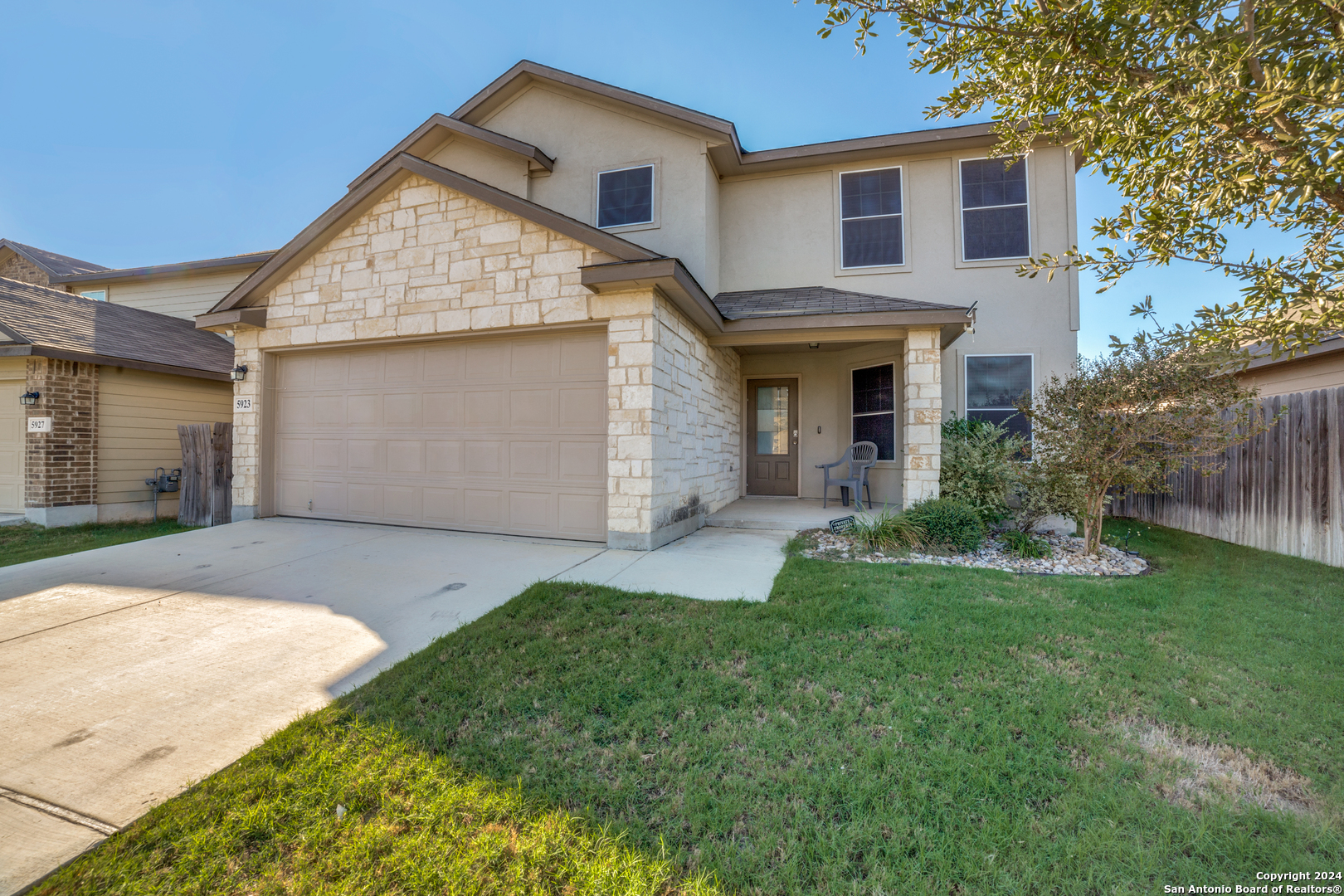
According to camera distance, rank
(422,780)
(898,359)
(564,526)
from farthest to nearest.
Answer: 1. (898,359)
2. (564,526)
3. (422,780)

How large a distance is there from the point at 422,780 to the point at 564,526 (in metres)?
4.10

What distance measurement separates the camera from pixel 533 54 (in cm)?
892

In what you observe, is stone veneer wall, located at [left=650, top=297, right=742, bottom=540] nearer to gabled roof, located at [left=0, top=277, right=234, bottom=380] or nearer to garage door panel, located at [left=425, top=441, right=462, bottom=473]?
garage door panel, located at [left=425, top=441, right=462, bottom=473]

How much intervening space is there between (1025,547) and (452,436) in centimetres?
695

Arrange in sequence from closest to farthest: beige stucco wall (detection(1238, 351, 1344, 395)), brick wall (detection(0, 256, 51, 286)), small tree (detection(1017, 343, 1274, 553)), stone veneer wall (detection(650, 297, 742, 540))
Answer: small tree (detection(1017, 343, 1274, 553)) → stone veneer wall (detection(650, 297, 742, 540)) → beige stucco wall (detection(1238, 351, 1344, 395)) → brick wall (detection(0, 256, 51, 286))

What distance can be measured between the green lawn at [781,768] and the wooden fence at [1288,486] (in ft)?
10.0

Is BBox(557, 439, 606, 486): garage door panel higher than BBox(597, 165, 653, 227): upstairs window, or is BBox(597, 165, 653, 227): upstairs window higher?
BBox(597, 165, 653, 227): upstairs window

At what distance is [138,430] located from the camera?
894 cm

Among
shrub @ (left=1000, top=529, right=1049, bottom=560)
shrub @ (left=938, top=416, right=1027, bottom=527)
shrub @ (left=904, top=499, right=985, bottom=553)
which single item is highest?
shrub @ (left=938, top=416, right=1027, bottom=527)

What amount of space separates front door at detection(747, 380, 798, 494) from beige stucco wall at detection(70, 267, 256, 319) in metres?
12.3

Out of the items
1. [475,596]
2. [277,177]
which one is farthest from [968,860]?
[277,177]

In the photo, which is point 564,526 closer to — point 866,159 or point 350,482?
point 350,482

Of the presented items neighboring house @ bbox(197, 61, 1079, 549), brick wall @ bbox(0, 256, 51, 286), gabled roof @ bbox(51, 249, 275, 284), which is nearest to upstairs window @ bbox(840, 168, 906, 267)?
neighboring house @ bbox(197, 61, 1079, 549)

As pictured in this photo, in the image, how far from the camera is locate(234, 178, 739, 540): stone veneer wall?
5.59m
